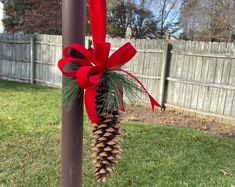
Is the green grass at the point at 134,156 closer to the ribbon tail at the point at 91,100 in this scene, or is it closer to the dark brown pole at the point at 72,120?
the dark brown pole at the point at 72,120

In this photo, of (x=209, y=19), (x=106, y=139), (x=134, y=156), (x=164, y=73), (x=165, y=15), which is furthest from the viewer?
(x=165, y=15)

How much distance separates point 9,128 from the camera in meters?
4.70

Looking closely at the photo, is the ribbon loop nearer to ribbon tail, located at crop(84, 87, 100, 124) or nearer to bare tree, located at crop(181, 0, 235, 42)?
ribbon tail, located at crop(84, 87, 100, 124)

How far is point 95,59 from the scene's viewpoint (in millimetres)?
844

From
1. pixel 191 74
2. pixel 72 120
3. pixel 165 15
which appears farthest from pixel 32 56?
pixel 165 15

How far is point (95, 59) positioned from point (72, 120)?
0.71 feet

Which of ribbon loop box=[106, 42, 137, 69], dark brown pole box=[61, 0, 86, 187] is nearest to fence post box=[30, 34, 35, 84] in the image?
dark brown pole box=[61, 0, 86, 187]

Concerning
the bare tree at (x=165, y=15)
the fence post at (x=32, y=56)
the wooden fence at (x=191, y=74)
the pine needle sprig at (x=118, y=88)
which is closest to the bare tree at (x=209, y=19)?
the bare tree at (x=165, y=15)

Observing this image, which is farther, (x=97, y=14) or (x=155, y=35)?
(x=155, y=35)

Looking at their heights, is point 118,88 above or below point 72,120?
above

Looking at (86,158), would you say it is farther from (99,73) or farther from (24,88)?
(24,88)

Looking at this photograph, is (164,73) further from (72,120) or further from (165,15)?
(165,15)

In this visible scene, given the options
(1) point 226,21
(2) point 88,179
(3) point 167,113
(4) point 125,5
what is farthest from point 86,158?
(4) point 125,5

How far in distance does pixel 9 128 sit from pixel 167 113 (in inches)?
152
